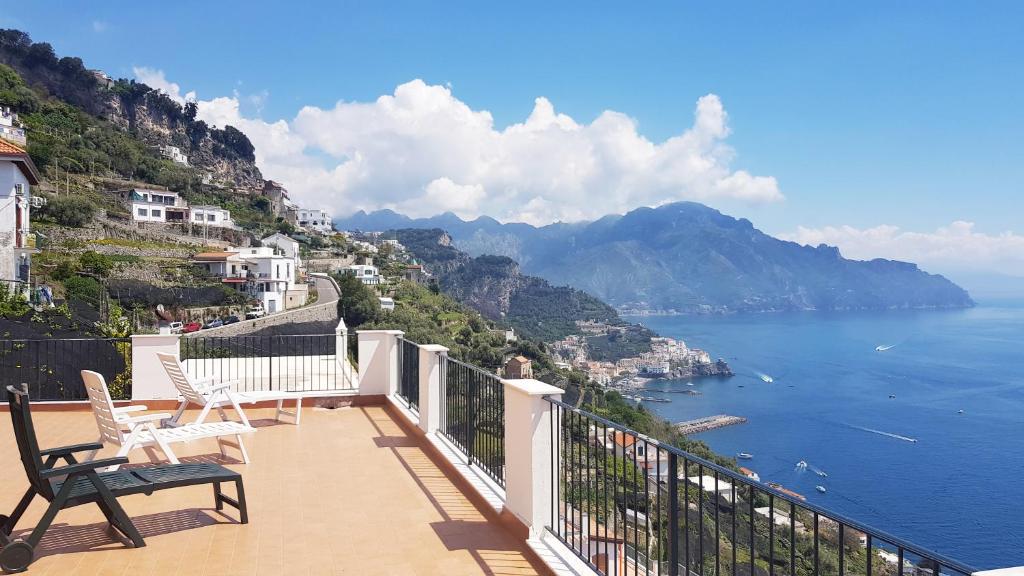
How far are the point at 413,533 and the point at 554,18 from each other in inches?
986

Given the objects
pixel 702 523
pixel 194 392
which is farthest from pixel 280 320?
pixel 702 523

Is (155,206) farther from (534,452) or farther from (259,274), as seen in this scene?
(534,452)

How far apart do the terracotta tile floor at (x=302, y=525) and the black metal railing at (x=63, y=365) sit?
2787 mm

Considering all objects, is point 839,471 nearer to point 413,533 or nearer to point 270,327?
point 270,327

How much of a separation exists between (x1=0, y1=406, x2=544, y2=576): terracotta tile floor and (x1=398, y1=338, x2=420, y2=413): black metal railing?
4.25 feet

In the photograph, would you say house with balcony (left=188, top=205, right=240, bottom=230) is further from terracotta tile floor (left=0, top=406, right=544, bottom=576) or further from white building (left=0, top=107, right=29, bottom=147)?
terracotta tile floor (left=0, top=406, right=544, bottom=576)

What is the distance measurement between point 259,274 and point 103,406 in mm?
51719

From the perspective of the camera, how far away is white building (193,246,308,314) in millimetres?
50875

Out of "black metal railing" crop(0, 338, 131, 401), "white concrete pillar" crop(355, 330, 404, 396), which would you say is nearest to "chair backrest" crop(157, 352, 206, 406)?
"white concrete pillar" crop(355, 330, 404, 396)

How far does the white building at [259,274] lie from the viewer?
5088 centimetres

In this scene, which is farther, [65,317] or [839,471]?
[839,471]

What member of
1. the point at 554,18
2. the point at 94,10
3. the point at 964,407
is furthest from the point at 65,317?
the point at 964,407

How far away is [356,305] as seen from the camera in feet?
156

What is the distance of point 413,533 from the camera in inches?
167
